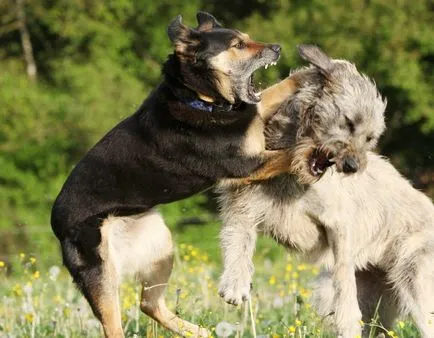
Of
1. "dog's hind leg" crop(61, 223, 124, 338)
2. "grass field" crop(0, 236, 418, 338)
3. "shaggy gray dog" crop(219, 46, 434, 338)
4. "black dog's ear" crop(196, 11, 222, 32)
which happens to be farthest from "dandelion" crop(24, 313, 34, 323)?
"black dog's ear" crop(196, 11, 222, 32)

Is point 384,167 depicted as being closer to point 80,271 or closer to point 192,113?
point 192,113

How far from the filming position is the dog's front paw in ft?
23.1

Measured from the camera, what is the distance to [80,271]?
7.41 m

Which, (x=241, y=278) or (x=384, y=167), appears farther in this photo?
(x=384, y=167)

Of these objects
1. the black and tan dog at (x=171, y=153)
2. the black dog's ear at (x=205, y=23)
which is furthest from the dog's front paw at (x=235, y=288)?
the black dog's ear at (x=205, y=23)

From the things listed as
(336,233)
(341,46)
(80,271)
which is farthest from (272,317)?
(341,46)

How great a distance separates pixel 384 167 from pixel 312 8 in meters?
22.9

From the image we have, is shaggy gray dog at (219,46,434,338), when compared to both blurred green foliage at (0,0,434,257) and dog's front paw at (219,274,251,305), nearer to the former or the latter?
dog's front paw at (219,274,251,305)

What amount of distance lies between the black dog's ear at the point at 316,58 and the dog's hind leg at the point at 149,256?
1699 millimetres

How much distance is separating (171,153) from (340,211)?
1.33 meters

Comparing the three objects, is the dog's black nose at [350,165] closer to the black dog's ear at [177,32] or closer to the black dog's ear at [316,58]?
the black dog's ear at [316,58]

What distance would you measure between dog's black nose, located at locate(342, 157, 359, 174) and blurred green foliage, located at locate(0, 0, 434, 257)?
60.0ft

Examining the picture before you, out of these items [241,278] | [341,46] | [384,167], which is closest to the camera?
[241,278]

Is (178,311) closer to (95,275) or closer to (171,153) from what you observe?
(95,275)
